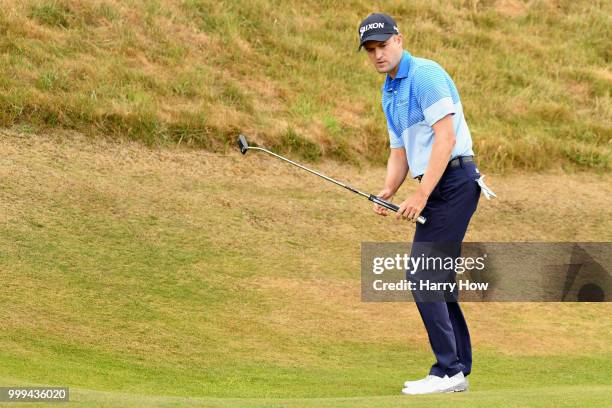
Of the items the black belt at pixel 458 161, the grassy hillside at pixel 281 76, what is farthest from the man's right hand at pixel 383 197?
the grassy hillside at pixel 281 76

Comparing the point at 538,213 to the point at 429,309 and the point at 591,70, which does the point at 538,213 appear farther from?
the point at 429,309

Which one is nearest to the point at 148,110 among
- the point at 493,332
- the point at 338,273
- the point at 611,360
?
the point at 338,273

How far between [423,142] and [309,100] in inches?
400

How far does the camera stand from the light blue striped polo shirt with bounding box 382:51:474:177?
22.0 ft

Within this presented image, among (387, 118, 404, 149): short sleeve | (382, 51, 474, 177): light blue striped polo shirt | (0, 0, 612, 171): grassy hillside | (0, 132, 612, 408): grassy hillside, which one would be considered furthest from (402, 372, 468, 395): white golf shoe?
(0, 0, 612, 171): grassy hillside

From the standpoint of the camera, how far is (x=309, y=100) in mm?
16953

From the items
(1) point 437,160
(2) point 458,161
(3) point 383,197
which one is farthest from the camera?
(3) point 383,197

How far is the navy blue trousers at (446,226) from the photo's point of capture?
22.5 feet

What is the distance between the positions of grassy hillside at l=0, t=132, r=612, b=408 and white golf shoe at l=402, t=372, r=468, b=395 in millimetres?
150

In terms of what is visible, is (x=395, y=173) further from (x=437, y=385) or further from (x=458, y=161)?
(x=437, y=385)

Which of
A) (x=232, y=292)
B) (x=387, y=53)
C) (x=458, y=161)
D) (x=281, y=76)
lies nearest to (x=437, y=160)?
(x=458, y=161)

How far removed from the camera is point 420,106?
6.79 metres

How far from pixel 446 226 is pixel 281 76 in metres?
10.9

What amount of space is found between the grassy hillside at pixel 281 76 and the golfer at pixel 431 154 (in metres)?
8.36
